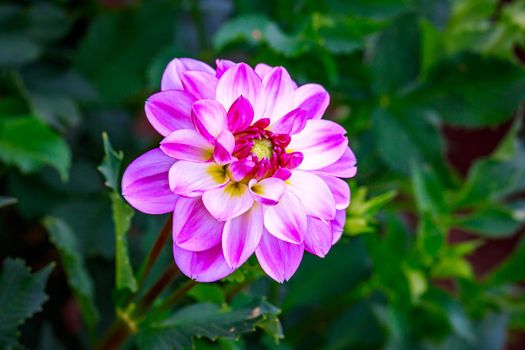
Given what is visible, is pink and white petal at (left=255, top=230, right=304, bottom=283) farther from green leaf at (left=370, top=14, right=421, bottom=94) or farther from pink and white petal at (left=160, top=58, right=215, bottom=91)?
green leaf at (left=370, top=14, right=421, bottom=94)

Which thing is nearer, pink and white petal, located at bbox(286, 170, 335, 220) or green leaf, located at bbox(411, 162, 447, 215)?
pink and white petal, located at bbox(286, 170, 335, 220)

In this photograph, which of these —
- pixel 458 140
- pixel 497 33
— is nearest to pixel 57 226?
pixel 497 33

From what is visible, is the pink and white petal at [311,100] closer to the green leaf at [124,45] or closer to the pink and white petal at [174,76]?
the pink and white petal at [174,76]

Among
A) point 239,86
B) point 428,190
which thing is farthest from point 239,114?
point 428,190

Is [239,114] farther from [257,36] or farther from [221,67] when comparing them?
[257,36]

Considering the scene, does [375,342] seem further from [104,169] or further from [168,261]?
[104,169]

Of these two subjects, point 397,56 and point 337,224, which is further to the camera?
point 397,56

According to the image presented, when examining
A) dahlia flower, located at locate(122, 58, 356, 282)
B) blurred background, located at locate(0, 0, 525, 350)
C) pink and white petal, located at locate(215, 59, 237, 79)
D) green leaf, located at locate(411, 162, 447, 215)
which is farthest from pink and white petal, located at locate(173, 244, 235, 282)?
green leaf, located at locate(411, 162, 447, 215)

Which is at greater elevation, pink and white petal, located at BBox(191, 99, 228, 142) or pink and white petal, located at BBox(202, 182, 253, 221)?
pink and white petal, located at BBox(191, 99, 228, 142)
